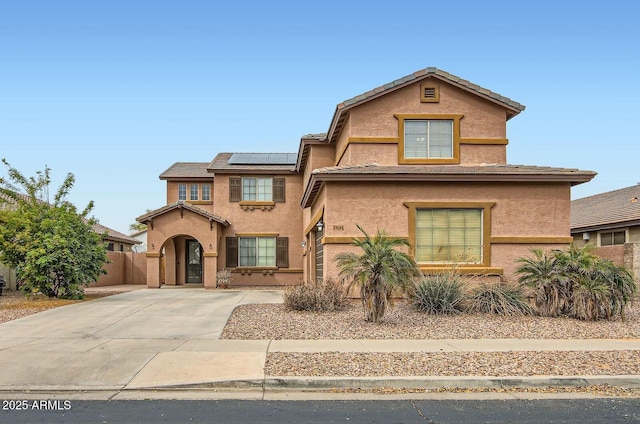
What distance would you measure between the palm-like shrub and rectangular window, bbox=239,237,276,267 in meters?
15.1

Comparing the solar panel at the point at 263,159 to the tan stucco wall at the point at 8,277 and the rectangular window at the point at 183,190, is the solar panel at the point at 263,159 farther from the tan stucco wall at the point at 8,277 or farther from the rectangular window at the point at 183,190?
the tan stucco wall at the point at 8,277

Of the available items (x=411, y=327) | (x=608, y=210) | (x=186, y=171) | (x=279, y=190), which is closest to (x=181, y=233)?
(x=279, y=190)

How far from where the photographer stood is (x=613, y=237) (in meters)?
24.4

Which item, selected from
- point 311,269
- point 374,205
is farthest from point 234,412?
point 311,269

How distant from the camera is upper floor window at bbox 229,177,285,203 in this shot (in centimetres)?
2692

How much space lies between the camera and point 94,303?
687 inches

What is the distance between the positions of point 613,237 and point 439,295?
48.0 feet

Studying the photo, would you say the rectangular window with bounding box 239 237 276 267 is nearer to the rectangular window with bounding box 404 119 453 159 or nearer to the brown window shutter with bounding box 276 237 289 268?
the brown window shutter with bounding box 276 237 289 268

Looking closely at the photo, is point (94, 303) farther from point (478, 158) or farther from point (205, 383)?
point (478, 158)

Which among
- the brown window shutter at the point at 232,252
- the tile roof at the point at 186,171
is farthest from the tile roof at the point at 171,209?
the tile roof at the point at 186,171

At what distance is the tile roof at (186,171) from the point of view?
28.3 metres

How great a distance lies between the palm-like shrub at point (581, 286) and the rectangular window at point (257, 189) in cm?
1561

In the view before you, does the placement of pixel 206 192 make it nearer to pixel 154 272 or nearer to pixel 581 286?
pixel 154 272

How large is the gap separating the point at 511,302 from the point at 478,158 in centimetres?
595
